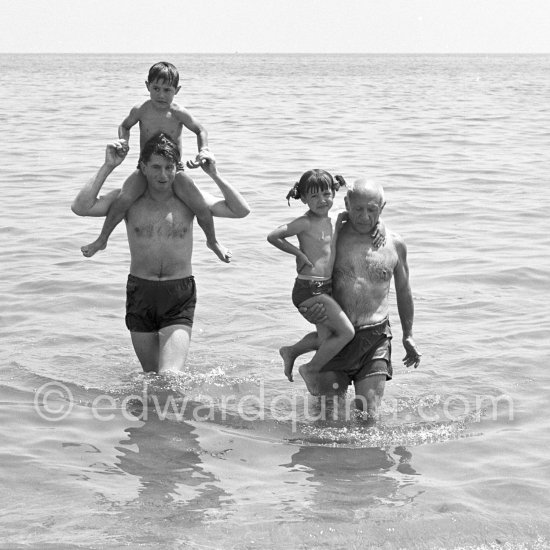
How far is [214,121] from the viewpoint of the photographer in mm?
28156

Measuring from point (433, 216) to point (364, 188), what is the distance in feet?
27.3

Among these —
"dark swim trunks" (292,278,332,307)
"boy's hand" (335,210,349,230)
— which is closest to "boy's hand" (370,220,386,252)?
"boy's hand" (335,210,349,230)

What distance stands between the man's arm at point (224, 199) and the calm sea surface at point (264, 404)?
1207mm

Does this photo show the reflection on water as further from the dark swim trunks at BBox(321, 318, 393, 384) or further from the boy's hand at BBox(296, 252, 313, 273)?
the boy's hand at BBox(296, 252, 313, 273)

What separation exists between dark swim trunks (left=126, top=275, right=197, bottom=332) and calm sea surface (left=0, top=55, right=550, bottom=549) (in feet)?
1.38

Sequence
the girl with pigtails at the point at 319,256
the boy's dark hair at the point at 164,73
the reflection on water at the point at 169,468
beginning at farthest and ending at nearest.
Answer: the boy's dark hair at the point at 164,73
the girl with pigtails at the point at 319,256
the reflection on water at the point at 169,468

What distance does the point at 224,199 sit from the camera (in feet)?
23.4

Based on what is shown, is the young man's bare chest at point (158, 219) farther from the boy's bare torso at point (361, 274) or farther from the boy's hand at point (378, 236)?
the boy's hand at point (378, 236)

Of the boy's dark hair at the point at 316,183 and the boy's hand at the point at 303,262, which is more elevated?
the boy's dark hair at the point at 316,183

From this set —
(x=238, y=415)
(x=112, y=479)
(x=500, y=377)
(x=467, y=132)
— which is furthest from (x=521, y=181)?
(x=112, y=479)

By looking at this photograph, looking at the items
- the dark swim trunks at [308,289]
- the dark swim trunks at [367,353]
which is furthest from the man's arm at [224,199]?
the dark swim trunks at [367,353]

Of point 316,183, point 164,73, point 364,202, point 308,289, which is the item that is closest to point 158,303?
point 308,289

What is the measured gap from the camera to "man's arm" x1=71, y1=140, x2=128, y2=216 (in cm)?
696

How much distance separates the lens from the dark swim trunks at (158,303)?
7.14 m
